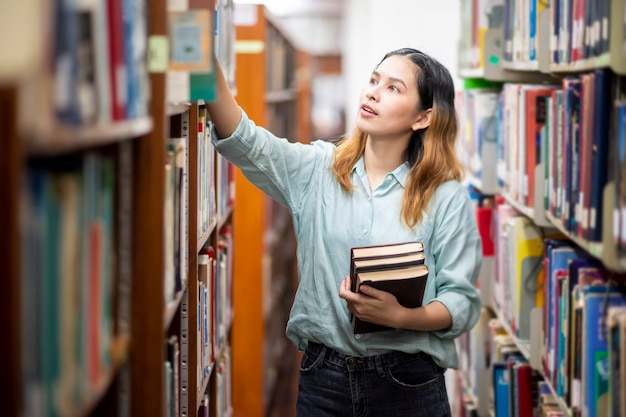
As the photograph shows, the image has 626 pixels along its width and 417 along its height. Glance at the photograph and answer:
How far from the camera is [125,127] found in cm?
120

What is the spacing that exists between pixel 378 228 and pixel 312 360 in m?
0.39

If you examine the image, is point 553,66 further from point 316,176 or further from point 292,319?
point 292,319

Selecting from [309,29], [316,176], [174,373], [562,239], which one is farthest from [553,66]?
[309,29]

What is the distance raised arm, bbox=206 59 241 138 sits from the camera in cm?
199

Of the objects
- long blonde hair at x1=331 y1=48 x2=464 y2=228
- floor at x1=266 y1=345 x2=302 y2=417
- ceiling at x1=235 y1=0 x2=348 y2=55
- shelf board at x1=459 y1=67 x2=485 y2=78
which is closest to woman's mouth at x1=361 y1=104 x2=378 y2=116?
long blonde hair at x1=331 y1=48 x2=464 y2=228

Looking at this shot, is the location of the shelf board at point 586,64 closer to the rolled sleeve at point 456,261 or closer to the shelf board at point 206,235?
the rolled sleeve at point 456,261

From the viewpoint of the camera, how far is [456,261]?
2.13 metres

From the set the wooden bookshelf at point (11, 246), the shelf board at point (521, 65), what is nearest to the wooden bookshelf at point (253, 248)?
the shelf board at point (521, 65)

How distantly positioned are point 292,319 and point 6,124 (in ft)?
4.61

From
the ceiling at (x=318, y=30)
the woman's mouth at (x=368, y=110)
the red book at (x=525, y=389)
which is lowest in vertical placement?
the red book at (x=525, y=389)

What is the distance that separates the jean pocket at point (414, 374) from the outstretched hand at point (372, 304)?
0.14m

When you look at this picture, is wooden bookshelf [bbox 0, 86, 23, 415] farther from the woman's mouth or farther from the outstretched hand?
the woman's mouth

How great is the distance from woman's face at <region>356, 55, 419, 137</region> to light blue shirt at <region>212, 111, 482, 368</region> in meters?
0.12

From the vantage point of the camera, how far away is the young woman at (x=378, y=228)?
Result: 6.83ft
